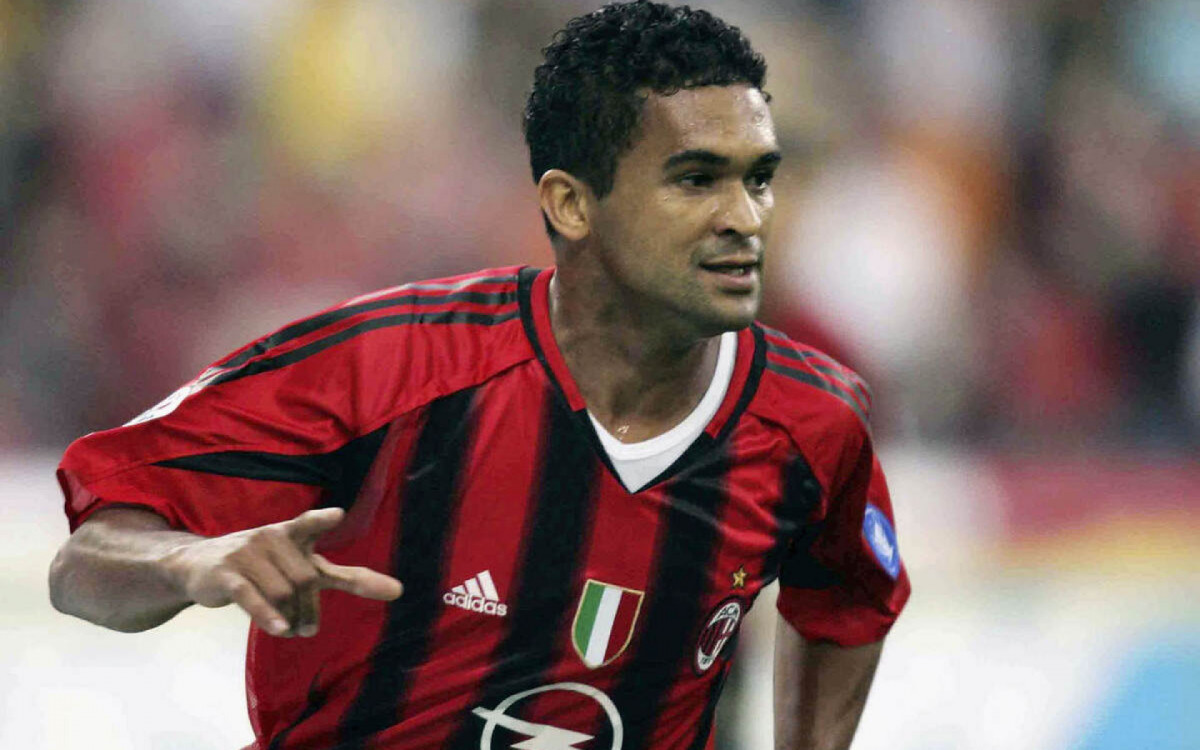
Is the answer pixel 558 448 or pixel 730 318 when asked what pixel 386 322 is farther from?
pixel 730 318

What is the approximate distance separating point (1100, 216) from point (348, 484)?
4.68m

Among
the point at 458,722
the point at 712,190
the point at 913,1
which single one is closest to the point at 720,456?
the point at 712,190

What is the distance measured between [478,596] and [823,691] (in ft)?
2.52

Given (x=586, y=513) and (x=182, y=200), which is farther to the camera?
(x=182, y=200)

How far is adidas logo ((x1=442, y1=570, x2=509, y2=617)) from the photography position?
2262 millimetres

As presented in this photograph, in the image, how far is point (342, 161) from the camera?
18.4 ft

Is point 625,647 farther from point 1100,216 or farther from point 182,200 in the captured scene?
point 1100,216

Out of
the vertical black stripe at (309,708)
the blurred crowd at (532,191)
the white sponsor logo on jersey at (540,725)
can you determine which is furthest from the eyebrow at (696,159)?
the blurred crowd at (532,191)

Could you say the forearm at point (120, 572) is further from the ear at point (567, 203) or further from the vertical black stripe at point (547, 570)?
the ear at point (567, 203)

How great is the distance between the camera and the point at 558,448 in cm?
231

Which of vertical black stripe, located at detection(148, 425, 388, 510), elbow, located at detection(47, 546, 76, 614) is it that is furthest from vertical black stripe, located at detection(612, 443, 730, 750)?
elbow, located at detection(47, 546, 76, 614)

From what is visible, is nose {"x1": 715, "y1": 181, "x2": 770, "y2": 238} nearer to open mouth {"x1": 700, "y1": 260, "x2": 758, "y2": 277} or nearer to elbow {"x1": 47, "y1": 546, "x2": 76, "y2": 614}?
open mouth {"x1": 700, "y1": 260, "x2": 758, "y2": 277}

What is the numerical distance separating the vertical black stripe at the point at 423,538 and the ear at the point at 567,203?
1.01 ft

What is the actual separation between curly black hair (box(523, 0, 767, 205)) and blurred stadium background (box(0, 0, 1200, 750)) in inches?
90.0
